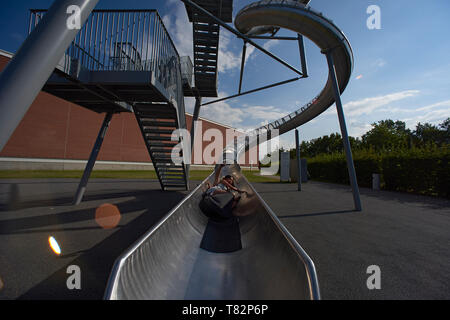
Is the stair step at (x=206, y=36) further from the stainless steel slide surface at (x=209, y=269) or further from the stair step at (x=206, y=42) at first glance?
the stainless steel slide surface at (x=209, y=269)

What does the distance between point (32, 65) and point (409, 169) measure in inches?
610

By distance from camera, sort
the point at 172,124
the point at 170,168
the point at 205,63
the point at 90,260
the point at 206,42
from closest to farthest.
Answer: the point at 90,260
the point at 172,124
the point at 206,42
the point at 170,168
the point at 205,63

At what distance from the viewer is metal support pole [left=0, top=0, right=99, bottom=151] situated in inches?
70.6

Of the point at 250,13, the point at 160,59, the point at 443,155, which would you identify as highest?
the point at 250,13

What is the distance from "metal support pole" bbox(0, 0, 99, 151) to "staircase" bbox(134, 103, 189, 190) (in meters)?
4.32

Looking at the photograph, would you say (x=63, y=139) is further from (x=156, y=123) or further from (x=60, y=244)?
(x=60, y=244)

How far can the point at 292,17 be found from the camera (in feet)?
24.9

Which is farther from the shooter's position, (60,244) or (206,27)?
(206,27)

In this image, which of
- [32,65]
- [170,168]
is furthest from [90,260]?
[170,168]

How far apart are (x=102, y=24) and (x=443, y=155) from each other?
1498 cm

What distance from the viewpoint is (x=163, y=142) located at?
8.16m

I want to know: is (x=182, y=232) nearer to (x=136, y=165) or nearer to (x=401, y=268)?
(x=401, y=268)
